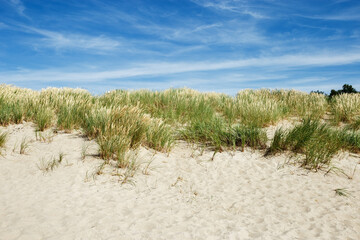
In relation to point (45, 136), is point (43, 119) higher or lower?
higher

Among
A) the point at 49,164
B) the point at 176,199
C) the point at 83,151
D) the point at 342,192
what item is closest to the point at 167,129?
the point at 83,151

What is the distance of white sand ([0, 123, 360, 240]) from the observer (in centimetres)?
341

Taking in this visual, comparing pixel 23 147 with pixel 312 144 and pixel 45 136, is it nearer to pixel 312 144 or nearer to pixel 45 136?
pixel 45 136

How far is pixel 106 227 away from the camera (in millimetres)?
3400

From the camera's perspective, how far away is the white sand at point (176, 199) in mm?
3412

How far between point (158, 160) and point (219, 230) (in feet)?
7.41

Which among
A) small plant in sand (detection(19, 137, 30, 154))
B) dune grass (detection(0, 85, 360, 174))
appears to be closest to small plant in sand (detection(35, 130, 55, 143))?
dune grass (detection(0, 85, 360, 174))

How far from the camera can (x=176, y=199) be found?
165 inches

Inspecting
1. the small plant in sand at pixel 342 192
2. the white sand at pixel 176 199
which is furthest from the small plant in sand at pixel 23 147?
the small plant in sand at pixel 342 192

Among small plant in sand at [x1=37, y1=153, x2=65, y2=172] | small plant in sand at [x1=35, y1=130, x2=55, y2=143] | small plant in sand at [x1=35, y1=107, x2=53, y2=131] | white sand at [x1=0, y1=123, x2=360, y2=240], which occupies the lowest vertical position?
white sand at [x1=0, y1=123, x2=360, y2=240]

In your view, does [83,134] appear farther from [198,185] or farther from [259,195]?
[259,195]

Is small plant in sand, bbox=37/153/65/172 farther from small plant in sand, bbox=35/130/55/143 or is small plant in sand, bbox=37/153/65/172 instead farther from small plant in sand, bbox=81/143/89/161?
small plant in sand, bbox=35/130/55/143

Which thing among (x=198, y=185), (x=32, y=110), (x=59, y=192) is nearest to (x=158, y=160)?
(x=198, y=185)

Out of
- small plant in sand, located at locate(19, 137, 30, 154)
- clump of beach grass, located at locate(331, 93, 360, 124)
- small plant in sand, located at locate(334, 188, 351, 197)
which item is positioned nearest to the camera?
small plant in sand, located at locate(334, 188, 351, 197)
